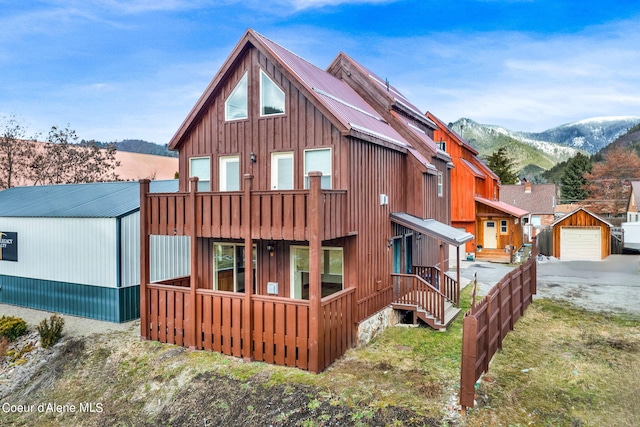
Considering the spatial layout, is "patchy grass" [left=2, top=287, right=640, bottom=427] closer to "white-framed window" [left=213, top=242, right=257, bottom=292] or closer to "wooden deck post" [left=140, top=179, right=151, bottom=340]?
"wooden deck post" [left=140, top=179, right=151, bottom=340]

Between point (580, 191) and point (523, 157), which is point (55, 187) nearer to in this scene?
point (580, 191)

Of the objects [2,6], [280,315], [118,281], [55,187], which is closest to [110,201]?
[118,281]

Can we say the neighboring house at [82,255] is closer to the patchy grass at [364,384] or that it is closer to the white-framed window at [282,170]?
the patchy grass at [364,384]

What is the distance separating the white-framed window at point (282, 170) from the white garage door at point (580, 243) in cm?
2273

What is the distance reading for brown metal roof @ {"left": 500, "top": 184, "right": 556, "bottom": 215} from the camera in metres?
45.1

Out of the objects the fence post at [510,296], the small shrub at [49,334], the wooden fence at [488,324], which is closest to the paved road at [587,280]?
the wooden fence at [488,324]

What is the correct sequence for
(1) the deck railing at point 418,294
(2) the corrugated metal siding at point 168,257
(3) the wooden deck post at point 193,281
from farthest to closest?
1. (2) the corrugated metal siding at point 168,257
2. (1) the deck railing at point 418,294
3. (3) the wooden deck post at point 193,281

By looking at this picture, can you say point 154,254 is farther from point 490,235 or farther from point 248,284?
point 490,235

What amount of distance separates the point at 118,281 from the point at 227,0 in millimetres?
17448

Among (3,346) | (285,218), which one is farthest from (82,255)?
(285,218)

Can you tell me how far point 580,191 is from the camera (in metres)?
60.4

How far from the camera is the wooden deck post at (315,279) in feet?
27.4

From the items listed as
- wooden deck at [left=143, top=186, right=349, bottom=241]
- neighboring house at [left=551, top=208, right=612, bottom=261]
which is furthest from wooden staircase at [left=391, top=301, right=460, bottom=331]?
neighboring house at [left=551, top=208, right=612, bottom=261]

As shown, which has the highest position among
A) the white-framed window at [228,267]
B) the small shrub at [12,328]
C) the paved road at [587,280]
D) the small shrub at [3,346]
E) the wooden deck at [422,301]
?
the white-framed window at [228,267]
